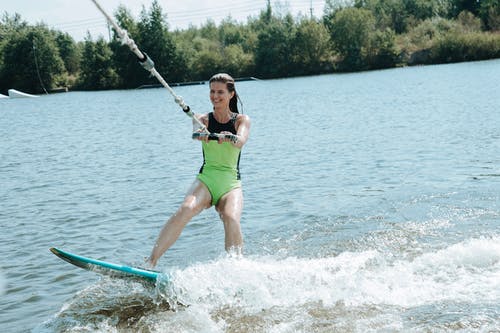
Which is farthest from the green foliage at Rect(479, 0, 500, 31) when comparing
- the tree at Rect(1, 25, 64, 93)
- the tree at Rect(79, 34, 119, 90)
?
the tree at Rect(1, 25, 64, 93)

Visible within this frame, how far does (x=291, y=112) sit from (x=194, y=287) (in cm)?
2572

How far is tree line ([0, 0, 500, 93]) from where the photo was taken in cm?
8212

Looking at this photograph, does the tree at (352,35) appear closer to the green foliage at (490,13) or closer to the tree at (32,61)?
the green foliage at (490,13)

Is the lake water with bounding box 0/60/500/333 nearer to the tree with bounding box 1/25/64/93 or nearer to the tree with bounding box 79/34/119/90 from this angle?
the tree with bounding box 79/34/119/90

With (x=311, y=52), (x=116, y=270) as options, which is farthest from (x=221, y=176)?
(x=311, y=52)

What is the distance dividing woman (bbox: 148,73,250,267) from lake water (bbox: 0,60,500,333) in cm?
42

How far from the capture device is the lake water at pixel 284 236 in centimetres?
633

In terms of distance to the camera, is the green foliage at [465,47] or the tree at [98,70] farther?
the tree at [98,70]

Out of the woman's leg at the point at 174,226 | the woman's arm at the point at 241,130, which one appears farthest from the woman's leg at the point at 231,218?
the woman's arm at the point at 241,130

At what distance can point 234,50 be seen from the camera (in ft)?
305

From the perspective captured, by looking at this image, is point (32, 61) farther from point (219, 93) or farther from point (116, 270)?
point (116, 270)

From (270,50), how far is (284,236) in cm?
8072

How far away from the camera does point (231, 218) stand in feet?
22.8

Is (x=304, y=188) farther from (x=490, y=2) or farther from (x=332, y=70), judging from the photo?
(x=490, y=2)
